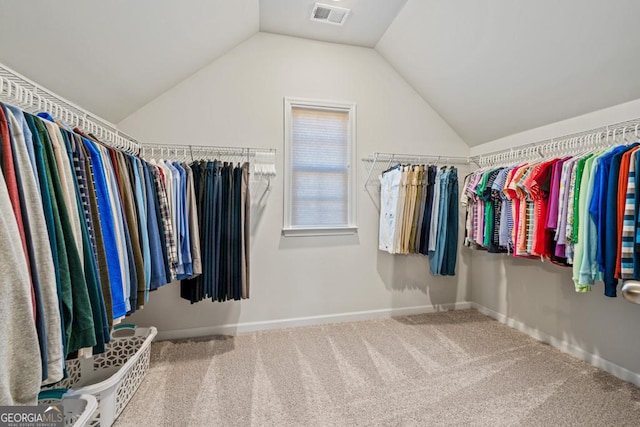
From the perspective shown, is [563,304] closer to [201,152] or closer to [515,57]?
[515,57]

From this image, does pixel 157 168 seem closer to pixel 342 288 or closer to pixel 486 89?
pixel 342 288

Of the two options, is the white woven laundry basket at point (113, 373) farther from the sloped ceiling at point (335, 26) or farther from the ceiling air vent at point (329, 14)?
the ceiling air vent at point (329, 14)

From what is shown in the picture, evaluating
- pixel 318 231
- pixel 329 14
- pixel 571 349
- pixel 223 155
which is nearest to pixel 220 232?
pixel 223 155

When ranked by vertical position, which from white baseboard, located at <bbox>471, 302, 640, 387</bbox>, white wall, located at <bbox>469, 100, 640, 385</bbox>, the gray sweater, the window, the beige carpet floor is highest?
the window

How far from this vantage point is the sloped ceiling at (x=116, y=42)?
1274 millimetres

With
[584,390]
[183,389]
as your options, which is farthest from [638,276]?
[183,389]

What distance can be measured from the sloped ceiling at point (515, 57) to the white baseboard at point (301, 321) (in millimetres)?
1880

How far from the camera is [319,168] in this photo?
2791mm

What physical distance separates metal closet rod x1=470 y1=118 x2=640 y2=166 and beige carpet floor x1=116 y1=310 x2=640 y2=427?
159 centimetres

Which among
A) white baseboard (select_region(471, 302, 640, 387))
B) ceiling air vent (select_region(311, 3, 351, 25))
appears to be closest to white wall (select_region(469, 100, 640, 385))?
white baseboard (select_region(471, 302, 640, 387))

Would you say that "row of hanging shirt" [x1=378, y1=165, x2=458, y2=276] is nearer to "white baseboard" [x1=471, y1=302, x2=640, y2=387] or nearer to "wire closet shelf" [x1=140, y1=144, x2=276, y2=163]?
"white baseboard" [x1=471, y1=302, x2=640, y2=387]

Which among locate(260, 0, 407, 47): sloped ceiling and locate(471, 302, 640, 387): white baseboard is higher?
locate(260, 0, 407, 47): sloped ceiling

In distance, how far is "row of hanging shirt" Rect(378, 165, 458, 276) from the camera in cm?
262

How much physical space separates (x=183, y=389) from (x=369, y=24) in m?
3.22
